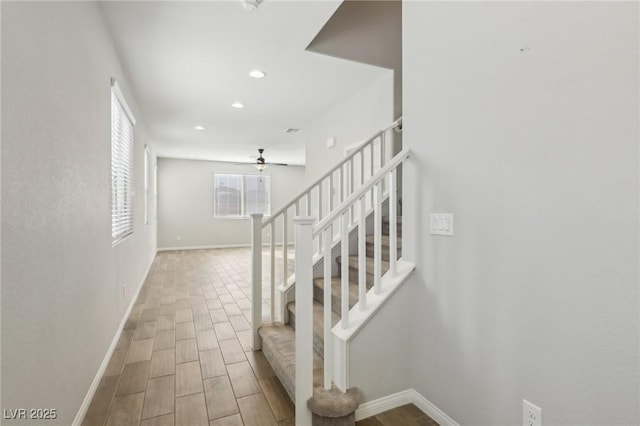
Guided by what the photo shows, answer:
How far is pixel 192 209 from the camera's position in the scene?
30.1 feet

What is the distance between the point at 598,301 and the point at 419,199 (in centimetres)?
95

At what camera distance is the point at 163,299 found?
4129mm

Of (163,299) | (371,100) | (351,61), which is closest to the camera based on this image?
(351,61)

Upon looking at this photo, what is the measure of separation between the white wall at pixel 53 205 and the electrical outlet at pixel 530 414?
195cm

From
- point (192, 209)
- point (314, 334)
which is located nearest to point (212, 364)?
point (314, 334)

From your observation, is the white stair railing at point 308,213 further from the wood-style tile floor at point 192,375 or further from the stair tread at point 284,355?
the wood-style tile floor at point 192,375

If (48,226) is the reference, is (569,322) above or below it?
below

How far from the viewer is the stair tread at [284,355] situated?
76.0 inches

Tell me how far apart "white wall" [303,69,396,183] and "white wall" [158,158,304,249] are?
4212 mm

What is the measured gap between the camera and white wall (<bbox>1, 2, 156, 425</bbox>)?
1103 mm

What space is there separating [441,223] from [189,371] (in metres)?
2.06

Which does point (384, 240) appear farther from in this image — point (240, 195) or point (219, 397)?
point (240, 195)

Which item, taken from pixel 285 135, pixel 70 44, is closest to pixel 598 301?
pixel 70 44

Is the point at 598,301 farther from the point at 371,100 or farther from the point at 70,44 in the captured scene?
the point at 371,100
